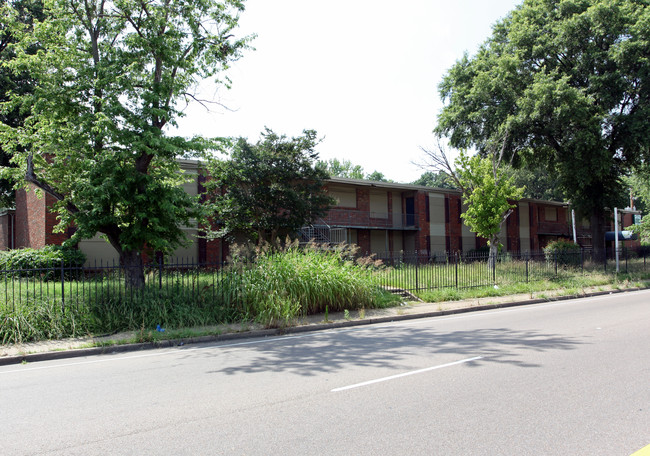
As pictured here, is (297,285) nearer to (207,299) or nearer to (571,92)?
(207,299)

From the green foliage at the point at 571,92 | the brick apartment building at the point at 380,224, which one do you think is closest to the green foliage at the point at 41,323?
the brick apartment building at the point at 380,224

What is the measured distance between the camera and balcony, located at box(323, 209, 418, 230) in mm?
30266

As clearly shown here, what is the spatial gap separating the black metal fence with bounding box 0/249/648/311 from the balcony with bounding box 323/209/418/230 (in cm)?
1045

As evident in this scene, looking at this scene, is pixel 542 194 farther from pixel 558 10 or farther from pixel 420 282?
pixel 420 282

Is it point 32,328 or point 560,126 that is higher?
point 560,126

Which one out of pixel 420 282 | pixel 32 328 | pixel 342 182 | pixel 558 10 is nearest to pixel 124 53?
pixel 32 328

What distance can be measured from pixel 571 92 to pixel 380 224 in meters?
14.1

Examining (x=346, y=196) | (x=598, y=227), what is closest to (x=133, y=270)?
(x=346, y=196)

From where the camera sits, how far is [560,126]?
84.5 feet

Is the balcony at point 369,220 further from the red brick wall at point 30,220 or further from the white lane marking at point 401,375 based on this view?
the white lane marking at point 401,375

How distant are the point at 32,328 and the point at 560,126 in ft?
85.3

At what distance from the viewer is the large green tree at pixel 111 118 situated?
11.5 m

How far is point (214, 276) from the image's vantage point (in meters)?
12.7

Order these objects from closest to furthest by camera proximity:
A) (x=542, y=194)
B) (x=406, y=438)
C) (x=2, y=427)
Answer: (x=406, y=438) < (x=2, y=427) < (x=542, y=194)
